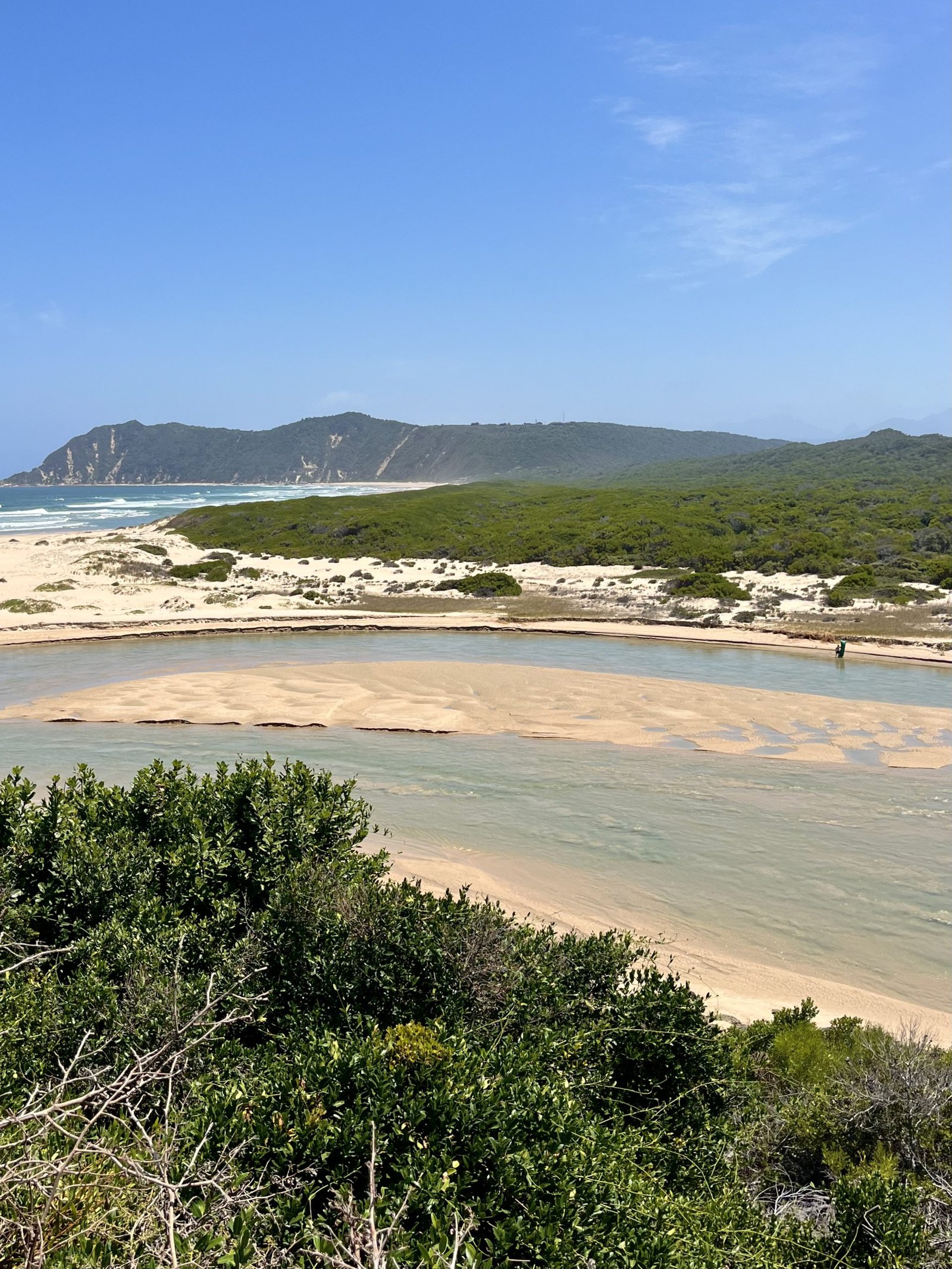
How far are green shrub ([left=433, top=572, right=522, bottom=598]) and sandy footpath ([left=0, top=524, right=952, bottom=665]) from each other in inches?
29.5

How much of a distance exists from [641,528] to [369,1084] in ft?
169

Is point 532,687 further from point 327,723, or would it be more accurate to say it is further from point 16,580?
point 16,580

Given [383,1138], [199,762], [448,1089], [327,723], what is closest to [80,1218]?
[383,1138]

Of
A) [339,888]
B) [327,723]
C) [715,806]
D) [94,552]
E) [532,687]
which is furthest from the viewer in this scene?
[94,552]

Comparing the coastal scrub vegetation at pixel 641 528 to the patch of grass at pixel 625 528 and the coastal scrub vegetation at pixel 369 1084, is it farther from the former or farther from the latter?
the coastal scrub vegetation at pixel 369 1084

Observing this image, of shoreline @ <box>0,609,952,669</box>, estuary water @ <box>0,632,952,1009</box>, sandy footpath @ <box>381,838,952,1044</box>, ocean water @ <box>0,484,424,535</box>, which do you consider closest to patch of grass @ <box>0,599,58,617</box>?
shoreline @ <box>0,609,952,669</box>

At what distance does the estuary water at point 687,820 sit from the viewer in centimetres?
1152

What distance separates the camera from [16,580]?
4197 cm

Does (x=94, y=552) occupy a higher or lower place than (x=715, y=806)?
higher

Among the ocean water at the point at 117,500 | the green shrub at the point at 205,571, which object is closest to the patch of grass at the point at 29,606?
the green shrub at the point at 205,571

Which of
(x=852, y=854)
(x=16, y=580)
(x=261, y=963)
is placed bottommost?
(x=852, y=854)

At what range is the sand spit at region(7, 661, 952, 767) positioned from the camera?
65.5 feet

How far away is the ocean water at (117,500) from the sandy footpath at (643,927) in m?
65.4

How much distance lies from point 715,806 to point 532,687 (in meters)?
9.15
